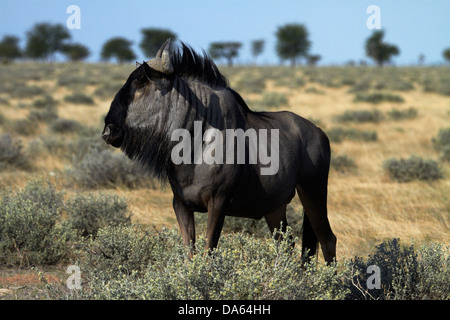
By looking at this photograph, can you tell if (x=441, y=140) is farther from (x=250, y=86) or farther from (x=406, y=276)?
(x=250, y=86)

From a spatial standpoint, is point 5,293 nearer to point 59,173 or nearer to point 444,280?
point 444,280

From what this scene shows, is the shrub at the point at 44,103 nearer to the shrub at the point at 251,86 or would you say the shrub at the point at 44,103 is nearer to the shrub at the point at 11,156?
the shrub at the point at 11,156

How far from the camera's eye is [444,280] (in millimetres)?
4211

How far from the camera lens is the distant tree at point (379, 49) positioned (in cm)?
7775

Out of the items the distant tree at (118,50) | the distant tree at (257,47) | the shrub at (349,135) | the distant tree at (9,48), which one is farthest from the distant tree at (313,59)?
the shrub at (349,135)

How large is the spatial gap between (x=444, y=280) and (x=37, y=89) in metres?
28.1

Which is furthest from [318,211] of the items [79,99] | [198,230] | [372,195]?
[79,99]

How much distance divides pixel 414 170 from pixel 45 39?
75.1 meters

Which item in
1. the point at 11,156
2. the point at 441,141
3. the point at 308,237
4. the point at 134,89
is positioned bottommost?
the point at 441,141

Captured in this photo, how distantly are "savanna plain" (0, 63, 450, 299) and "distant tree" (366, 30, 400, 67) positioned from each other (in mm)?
63380

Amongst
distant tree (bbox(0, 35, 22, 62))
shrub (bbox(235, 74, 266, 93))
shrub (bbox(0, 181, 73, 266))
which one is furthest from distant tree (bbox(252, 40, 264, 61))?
shrub (bbox(0, 181, 73, 266))

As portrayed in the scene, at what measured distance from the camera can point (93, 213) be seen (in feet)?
23.1

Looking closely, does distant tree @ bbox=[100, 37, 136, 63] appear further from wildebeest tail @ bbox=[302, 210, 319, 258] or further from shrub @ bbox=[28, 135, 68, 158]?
wildebeest tail @ bbox=[302, 210, 319, 258]

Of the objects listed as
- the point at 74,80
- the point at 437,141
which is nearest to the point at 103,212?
the point at 437,141
